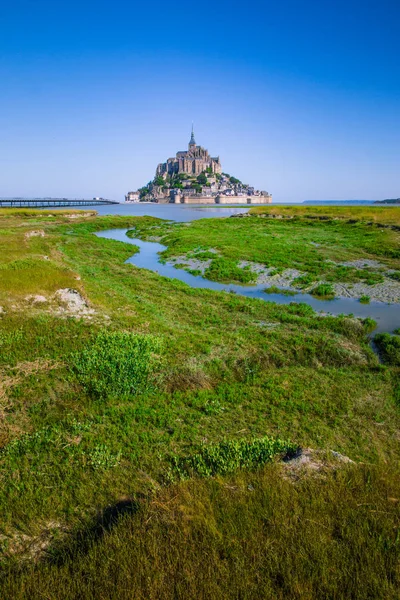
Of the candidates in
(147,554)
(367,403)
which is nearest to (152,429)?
(147,554)

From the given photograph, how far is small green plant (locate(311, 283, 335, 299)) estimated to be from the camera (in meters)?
22.0

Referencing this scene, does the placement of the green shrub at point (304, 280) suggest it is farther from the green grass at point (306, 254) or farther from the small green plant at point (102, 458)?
the small green plant at point (102, 458)

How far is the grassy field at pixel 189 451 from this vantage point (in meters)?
3.57

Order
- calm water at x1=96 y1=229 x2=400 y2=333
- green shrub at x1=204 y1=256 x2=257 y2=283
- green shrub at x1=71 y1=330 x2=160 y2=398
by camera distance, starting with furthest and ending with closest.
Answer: green shrub at x1=204 y1=256 x2=257 y2=283 < calm water at x1=96 y1=229 x2=400 y2=333 < green shrub at x1=71 y1=330 x2=160 y2=398

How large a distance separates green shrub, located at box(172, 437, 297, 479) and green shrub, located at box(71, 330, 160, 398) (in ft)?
10.8

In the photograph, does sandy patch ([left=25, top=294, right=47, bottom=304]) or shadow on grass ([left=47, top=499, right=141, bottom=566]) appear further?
sandy patch ([left=25, top=294, right=47, bottom=304])

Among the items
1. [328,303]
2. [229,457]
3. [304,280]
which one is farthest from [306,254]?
[229,457]

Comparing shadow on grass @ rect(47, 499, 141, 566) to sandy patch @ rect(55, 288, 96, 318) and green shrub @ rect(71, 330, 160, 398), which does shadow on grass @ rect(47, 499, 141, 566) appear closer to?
green shrub @ rect(71, 330, 160, 398)

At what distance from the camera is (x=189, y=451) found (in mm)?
6840

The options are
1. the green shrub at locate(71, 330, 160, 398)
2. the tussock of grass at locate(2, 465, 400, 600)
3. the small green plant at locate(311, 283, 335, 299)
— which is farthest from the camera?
the small green plant at locate(311, 283, 335, 299)

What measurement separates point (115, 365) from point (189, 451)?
159 inches

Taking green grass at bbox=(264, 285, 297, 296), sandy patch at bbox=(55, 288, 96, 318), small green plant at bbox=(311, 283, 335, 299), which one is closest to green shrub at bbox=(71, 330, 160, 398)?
sandy patch at bbox=(55, 288, 96, 318)

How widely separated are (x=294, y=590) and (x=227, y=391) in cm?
626

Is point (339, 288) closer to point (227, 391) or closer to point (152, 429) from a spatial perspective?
point (227, 391)
